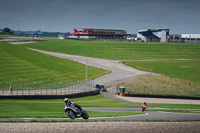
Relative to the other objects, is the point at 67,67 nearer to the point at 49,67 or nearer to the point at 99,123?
the point at 49,67

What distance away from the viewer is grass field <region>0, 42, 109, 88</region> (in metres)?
71.2

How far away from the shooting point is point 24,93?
50.3m

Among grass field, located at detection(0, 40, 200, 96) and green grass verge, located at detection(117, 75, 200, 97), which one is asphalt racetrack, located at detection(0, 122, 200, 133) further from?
grass field, located at detection(0, 40, 200, 96)

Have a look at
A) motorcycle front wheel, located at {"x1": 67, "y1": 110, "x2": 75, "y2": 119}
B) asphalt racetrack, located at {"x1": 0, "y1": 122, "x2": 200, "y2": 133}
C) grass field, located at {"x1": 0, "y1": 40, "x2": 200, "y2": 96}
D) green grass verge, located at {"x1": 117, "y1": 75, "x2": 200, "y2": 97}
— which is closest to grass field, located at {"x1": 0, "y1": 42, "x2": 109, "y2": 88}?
grass field, located at {"x1": 0, "y1": 40, "x2": 200, "y2": 96}

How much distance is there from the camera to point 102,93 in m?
62.1

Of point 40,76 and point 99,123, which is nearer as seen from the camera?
point 99,123

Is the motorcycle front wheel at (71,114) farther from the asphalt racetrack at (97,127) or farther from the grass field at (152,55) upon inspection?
the grass field at (152,55)

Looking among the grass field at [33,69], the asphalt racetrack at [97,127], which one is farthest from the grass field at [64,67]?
the asphalt racetrack at [97,127]

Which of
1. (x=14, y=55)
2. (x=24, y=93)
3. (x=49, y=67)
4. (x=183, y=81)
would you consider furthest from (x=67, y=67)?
(x=24, y=93)

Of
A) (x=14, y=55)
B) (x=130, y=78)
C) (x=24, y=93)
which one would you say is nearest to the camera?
(x=24, y=93)

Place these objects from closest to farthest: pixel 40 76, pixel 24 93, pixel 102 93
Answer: pixel 24 93, pixel 102 93, pixel 40 76

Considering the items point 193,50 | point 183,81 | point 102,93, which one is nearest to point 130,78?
point 183,81

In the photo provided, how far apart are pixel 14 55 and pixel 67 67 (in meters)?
14.6

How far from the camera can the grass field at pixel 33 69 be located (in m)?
71.2
